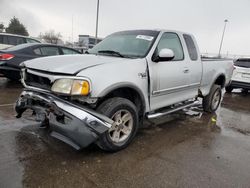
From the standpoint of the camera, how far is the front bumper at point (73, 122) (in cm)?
269

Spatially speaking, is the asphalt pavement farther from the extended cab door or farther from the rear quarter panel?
the rear quarter panel

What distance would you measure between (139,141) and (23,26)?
61.4 meters

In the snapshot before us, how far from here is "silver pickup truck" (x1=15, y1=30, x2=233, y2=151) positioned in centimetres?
274

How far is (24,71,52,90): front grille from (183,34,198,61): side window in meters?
3.03

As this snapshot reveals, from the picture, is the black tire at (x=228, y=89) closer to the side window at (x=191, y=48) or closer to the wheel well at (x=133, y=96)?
the side window at (x=191, y=48)

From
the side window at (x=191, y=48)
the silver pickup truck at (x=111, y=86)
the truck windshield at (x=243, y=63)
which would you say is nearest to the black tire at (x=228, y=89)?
the truck windshield at (x=243, y=63)

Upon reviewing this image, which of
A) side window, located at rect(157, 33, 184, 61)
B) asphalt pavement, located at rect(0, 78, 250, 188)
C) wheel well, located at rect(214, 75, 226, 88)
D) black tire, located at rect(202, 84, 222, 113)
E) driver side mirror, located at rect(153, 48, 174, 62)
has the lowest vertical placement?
asphalt pavement, located at rect(0, 78, 250, 188)

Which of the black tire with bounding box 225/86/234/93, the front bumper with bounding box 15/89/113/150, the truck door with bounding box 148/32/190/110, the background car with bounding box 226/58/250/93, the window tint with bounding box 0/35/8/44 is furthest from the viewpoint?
the window tint with bounding box 0/35/8/44

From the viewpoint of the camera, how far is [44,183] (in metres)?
2.43

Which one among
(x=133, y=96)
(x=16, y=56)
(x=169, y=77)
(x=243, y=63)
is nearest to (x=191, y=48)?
(x=169, y=77)

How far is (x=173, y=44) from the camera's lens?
14.1 ft

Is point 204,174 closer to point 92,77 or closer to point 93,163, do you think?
point 93,163

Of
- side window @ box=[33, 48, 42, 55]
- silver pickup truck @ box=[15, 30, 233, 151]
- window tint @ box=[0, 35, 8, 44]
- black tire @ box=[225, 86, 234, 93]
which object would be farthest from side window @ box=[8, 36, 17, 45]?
black tire @ box=[225, 86, 234, 93]

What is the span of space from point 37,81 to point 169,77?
2224 mm
